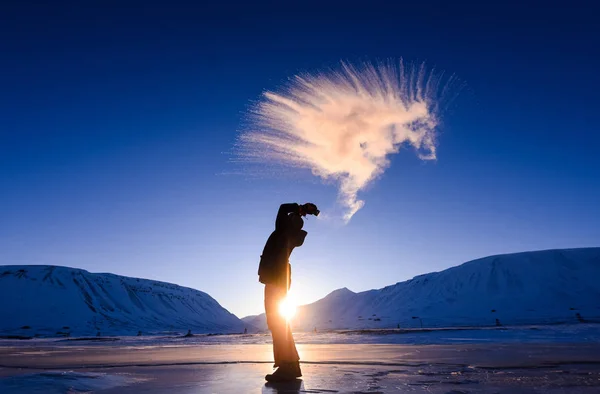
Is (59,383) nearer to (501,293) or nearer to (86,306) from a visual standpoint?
(501,293)

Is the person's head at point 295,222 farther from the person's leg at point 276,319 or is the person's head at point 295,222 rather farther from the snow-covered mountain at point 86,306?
the snow-covered mountain at point 86,306

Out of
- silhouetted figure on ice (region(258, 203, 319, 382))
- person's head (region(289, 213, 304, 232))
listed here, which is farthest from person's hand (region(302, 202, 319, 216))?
person's head (region(289, 213, 304, 232))

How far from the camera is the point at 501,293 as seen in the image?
10938 cm

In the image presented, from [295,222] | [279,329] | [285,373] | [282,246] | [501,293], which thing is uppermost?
[501,293]

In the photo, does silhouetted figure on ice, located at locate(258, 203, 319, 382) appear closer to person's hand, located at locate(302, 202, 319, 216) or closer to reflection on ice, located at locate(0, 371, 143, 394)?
person's hand, located at locate(302, 202, 319, 216)

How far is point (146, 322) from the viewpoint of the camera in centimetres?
13650

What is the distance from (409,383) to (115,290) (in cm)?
17406

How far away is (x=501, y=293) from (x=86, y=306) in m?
129

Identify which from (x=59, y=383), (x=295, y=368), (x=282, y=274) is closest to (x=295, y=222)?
(x=282, y=274)

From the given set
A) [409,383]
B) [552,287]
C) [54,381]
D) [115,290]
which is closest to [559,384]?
[409,383]

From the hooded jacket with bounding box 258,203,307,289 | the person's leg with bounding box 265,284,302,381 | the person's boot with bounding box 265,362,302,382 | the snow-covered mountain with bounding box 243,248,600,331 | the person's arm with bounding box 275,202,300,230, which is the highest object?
the snow-covered mountain with bounding box 243,248,600,331

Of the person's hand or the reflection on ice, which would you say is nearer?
the reflection on ice

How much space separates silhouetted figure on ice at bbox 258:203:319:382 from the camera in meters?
4.87

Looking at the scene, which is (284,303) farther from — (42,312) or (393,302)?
(42,312)
